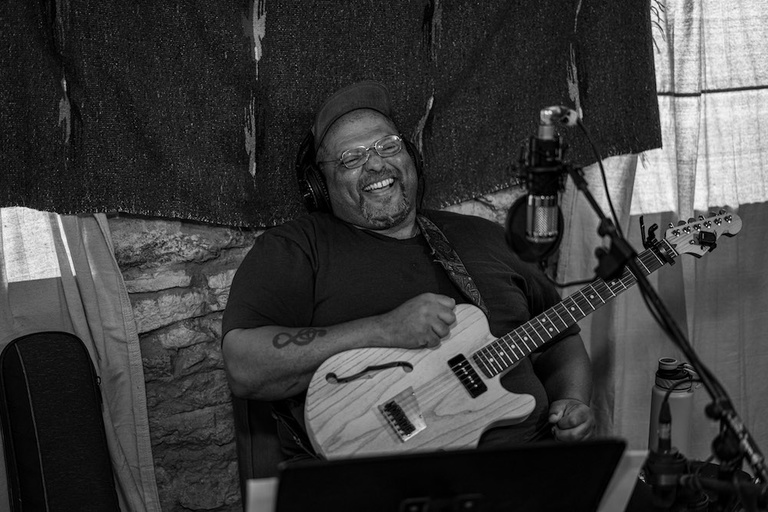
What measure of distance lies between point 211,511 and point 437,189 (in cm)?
117

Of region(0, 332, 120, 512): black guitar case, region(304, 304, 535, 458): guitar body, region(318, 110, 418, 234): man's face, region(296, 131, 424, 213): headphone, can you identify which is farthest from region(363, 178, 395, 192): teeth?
region(0, 332, 120, 512): black guitar case

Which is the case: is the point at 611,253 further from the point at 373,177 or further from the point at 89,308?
the point at 89,308

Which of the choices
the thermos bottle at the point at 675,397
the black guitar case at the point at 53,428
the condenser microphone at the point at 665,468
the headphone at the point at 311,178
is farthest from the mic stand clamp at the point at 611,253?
the black guitar case at the point at 53,428

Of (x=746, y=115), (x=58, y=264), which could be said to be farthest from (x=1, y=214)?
(x=746, y=115)

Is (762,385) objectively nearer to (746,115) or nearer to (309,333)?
(746,115)

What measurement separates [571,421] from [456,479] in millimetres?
898

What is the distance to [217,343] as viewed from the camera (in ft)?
7.94

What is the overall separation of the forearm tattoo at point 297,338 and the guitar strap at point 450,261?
402mm

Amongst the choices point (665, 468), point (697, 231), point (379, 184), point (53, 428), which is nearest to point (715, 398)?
point (665, 468)

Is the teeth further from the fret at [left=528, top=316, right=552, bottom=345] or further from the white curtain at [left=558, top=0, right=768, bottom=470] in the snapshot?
the white curtain at [left=558, top=0, right=768, bottom=470]

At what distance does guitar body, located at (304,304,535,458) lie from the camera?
1.94 m

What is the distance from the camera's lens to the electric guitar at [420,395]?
194cm

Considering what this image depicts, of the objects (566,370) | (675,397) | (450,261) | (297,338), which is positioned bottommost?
(675,397)

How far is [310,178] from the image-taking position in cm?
231
